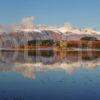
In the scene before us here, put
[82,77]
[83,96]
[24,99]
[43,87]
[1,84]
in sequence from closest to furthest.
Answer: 1. [24,99]
2. [83,96]
3. [43,87]
4. [1,84]
5. [82,77]

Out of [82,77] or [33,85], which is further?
[82,77]

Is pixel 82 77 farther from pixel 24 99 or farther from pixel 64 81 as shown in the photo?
pixel 24 99

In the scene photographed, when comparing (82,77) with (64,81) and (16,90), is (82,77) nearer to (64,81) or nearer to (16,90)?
(64,81)

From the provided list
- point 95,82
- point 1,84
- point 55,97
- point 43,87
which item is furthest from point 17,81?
point 55,97

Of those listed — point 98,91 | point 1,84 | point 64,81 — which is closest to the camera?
point 98,91

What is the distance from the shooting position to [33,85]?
1422cm

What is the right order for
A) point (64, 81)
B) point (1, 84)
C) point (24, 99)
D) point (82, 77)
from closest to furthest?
point (24, 99) → point (1, 84) → point (64, 81) → point (82, 77)

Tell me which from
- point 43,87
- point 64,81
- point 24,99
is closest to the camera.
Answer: point 24,99

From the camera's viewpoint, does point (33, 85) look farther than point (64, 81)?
→ No

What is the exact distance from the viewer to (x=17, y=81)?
1545 cm

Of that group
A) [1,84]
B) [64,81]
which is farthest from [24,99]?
[64,81]

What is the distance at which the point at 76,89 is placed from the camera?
1316 cm

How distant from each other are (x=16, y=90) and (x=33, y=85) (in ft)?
5.01

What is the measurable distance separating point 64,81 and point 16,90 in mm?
3348
